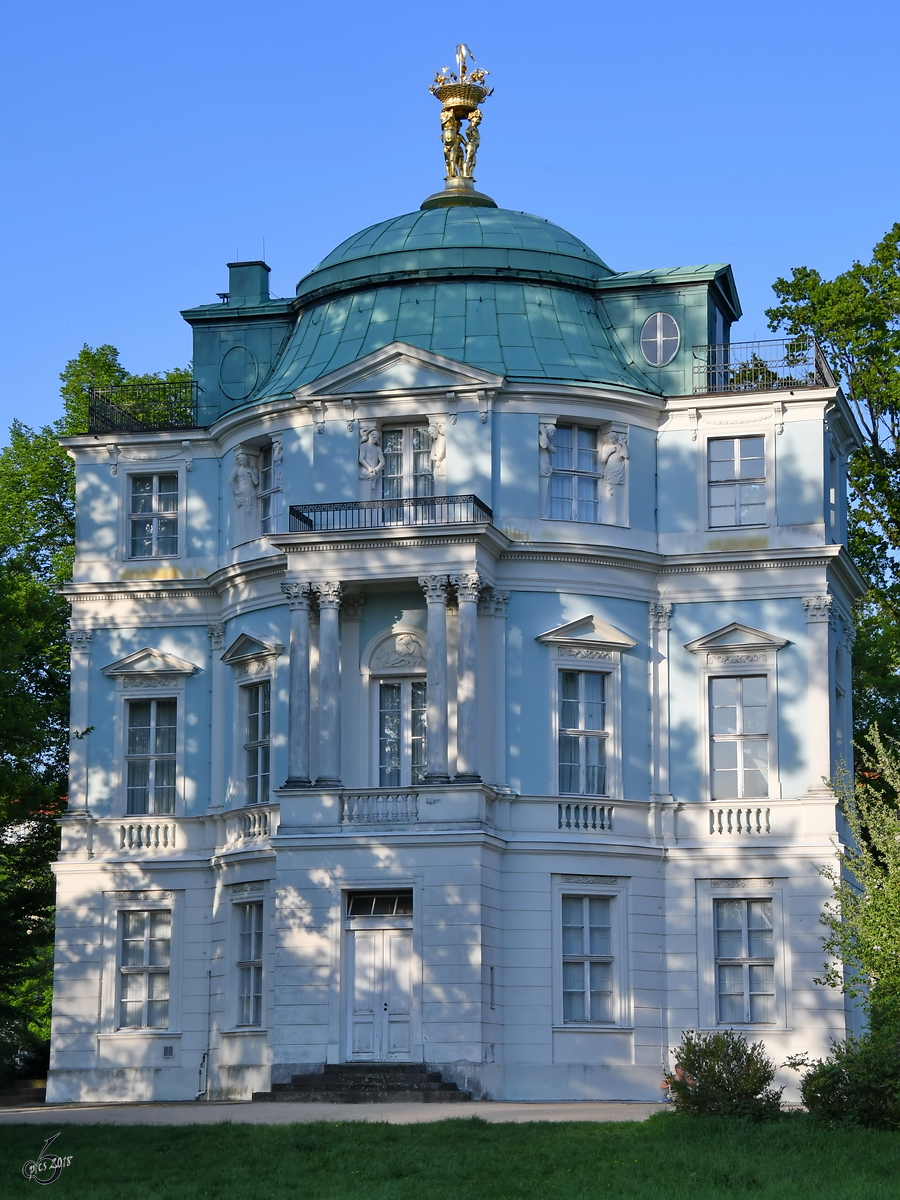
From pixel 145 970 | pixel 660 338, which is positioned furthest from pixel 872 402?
pixel 145 970

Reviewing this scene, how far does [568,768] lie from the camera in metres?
37.1

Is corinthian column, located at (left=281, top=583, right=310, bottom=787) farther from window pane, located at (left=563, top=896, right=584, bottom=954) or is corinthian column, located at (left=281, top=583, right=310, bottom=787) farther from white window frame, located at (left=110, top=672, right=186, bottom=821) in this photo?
window pane, located at (left=563, top=896, right=584, bottom=954)

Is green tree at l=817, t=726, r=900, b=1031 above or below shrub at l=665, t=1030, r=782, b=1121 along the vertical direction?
above

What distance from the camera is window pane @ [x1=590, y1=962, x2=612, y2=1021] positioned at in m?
36.2

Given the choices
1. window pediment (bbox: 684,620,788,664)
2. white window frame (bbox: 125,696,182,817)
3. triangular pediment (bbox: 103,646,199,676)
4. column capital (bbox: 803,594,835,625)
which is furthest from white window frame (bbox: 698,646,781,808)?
white window frame (bbox: 125,696,182,817)

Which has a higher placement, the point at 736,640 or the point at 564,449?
the point at 564,449

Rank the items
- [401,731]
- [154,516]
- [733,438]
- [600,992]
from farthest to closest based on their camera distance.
A: [154,516] → [733,438] → [401,731] → [600,992]

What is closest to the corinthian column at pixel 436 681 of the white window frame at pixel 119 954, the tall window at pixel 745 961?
the tall window at pixel 745 961

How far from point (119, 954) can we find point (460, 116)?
17.6 metres

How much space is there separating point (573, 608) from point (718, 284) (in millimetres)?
7222

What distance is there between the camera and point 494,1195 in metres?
22.4

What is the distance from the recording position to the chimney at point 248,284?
139 feet

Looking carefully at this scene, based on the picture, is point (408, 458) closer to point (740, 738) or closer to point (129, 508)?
point (129, 508)

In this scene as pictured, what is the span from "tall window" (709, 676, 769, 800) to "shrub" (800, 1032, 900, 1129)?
35.0 feet
